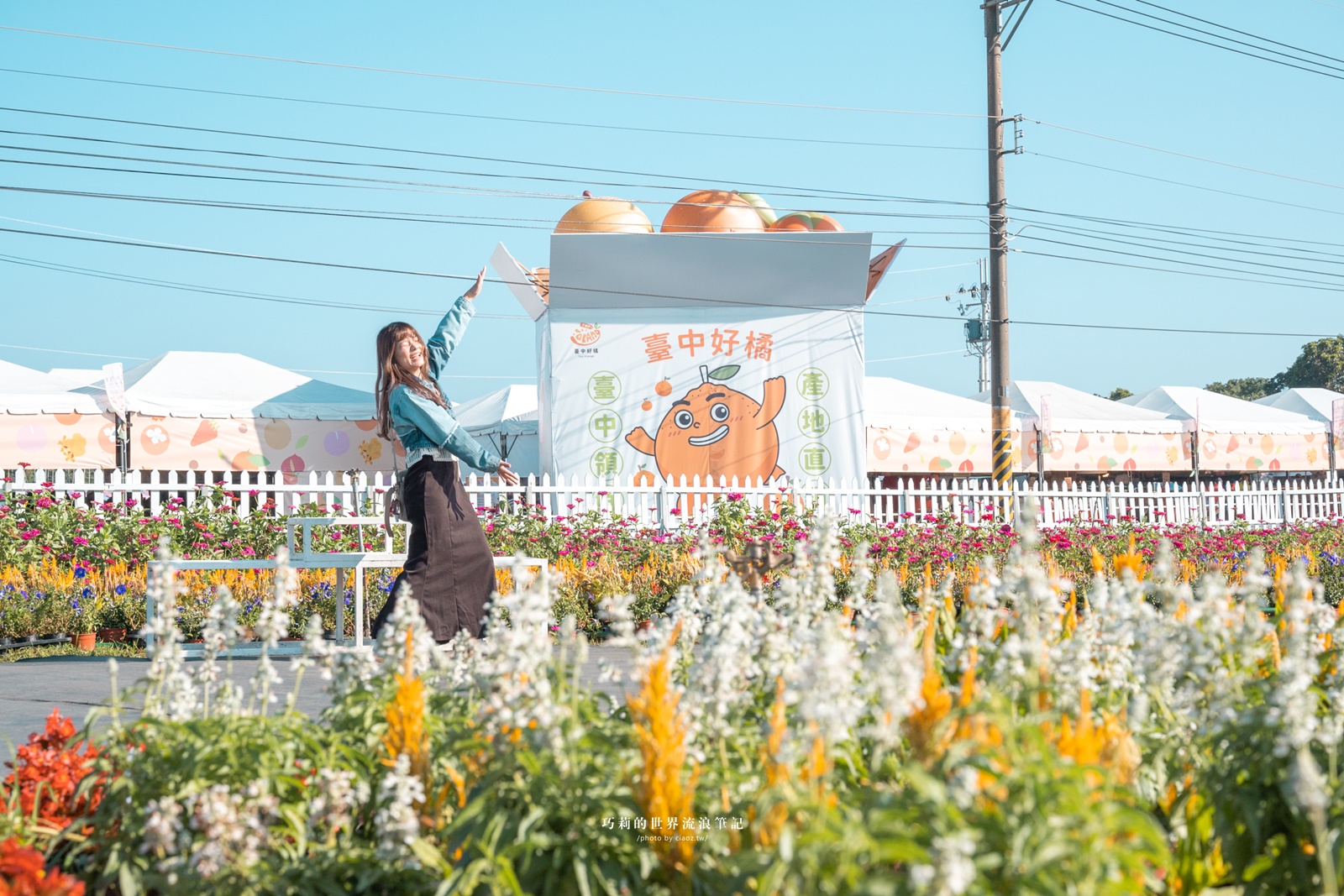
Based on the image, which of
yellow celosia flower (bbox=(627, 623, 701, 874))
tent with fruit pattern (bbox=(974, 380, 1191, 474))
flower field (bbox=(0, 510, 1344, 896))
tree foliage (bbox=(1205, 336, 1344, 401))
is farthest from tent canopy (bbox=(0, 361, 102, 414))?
tree foliage (bbox=(1205, 336, 1344, 401))

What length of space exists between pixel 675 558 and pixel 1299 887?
7015 millimetres

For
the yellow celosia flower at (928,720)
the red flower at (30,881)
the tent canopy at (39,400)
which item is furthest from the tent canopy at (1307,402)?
the red flower at (30,881)

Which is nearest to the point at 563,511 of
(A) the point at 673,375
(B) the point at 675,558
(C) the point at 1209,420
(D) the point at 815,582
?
(A) the point at 673,375

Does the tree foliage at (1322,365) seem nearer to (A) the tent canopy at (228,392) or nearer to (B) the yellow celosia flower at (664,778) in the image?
(A) the tent canopy at (228,392)

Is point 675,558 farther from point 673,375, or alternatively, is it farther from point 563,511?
point 673,375

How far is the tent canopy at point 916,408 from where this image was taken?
1658cm

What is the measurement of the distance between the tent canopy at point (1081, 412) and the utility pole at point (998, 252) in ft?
11.0

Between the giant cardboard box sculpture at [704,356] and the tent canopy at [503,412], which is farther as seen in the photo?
the tent canopy at [503,412]

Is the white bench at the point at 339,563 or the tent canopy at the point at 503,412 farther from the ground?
the tent canopy at the point at 503,412

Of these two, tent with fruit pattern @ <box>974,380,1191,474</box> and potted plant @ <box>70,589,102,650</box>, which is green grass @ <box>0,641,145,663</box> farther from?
tent with fruit pattern @ <box>974,380,1191,474</box>

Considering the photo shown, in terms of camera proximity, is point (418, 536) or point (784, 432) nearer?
point (418, 536)

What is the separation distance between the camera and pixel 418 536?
4.54 m

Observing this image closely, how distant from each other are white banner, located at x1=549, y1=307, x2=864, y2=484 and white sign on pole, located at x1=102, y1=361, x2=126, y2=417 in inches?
216

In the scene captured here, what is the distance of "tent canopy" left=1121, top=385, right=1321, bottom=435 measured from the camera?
20264mm
